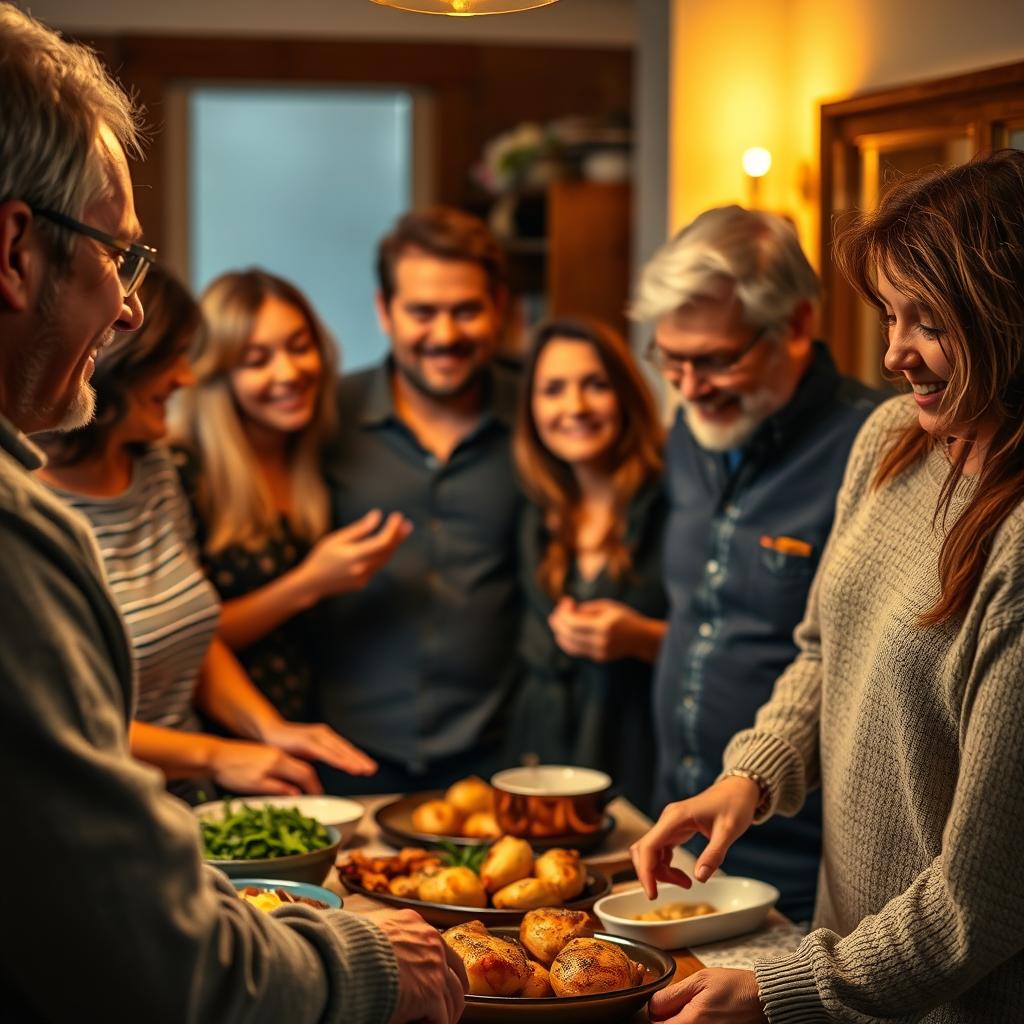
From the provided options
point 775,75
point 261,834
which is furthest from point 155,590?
point 775,75

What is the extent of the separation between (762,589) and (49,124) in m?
1.54

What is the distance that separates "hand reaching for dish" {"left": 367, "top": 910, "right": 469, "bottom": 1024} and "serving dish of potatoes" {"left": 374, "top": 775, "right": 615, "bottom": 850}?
69 centimetres

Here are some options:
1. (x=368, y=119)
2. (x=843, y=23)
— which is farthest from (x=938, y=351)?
(x=368, y=119)

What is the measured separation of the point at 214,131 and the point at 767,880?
514 centimetres

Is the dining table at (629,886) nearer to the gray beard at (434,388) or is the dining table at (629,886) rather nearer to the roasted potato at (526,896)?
the roasted potato at (526,896)

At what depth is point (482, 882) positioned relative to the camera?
176 centimetres

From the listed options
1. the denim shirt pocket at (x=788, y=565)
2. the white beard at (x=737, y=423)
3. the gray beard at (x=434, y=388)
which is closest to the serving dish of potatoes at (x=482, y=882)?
the denim shirt pocket at (x=788, y=565)

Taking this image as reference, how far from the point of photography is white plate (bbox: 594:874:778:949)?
1630 millimetres

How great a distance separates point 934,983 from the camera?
134 centimetres

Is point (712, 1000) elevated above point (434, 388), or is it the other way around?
point (434, 388)

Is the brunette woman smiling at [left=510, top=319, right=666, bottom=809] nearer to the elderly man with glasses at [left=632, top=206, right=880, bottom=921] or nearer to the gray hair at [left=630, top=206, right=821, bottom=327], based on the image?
the elderly man with glasses at [left=632, top=206, right=880, bottom=921]

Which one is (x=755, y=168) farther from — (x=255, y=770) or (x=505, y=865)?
(x=505, y=865)

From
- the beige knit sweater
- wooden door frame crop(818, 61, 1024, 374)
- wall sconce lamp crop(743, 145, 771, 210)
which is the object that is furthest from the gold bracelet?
wall sconce lamp crop(743, 145, 771, 210)

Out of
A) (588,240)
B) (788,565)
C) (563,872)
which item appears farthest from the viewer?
(588,240)
